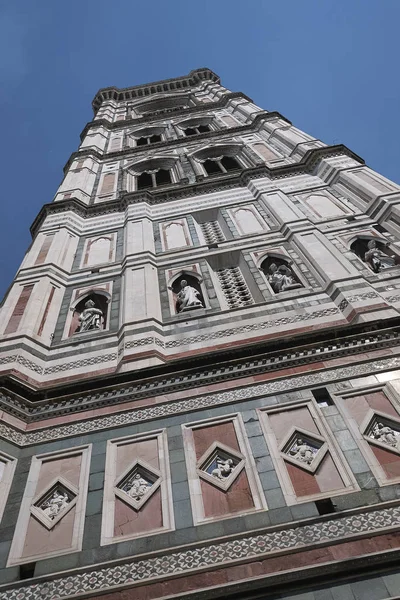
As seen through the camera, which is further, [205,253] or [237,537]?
[205,253]

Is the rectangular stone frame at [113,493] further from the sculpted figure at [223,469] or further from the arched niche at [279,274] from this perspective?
the arched niche at [279,274]

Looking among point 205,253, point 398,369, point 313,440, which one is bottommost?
point 313,440

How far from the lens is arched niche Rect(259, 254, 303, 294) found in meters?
7.56

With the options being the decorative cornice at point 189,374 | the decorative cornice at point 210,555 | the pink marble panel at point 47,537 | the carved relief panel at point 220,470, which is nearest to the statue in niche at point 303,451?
the carved relief panel at point 220,470

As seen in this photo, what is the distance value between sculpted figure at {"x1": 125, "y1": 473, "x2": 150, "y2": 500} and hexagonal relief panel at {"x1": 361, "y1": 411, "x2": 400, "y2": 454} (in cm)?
184

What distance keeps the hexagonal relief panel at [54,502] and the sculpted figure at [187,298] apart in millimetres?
3270

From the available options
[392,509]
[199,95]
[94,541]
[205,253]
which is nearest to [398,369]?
[392,509]

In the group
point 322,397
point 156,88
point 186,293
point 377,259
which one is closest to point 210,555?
point 322,397

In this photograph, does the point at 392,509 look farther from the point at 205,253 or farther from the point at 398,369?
the point at 205,253

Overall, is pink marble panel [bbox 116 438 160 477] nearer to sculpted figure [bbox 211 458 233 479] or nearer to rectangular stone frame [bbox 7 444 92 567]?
rectangular stone frame [bbox 7 444 92 567]

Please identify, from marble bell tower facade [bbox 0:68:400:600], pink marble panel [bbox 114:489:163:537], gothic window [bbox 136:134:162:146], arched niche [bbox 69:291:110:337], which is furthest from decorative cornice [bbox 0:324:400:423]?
gothic window [bbox 136:134:162:146]

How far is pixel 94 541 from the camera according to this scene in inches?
160

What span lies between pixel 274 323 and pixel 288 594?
3.58m

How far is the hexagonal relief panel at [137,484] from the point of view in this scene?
441 cm
